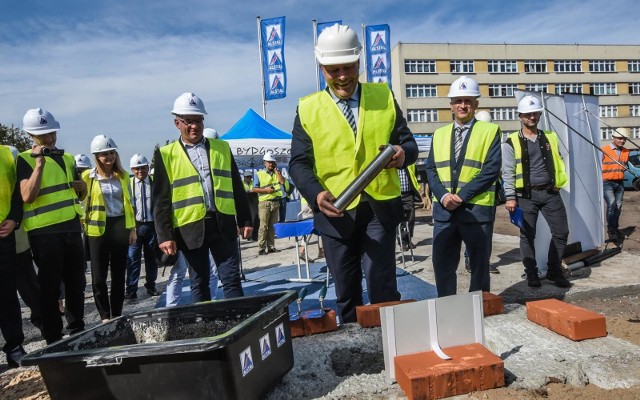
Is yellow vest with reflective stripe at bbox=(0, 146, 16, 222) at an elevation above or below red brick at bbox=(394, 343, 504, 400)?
above

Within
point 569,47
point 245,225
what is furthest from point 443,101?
point 245,225

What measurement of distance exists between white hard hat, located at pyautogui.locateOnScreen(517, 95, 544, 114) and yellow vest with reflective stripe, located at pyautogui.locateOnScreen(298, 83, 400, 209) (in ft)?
10.2

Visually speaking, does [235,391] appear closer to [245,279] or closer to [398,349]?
[398,349]

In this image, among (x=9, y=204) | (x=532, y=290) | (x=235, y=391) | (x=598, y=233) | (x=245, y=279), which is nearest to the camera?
(x=235, y=391)

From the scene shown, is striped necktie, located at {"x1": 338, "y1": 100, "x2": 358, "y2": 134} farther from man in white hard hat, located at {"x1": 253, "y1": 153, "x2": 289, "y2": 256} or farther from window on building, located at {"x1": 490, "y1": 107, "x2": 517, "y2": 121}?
window on building, located at {"x1": 490, "y1": 107, "x2": 517, "y2": 121}

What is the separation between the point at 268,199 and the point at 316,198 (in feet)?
25.6

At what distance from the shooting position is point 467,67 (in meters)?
62.0

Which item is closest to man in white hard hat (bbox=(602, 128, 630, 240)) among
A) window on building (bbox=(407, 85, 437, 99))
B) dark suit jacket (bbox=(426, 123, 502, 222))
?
dark suit jacket (bbox=(426, 123, 502, 222))

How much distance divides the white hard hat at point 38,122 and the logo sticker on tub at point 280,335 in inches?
115

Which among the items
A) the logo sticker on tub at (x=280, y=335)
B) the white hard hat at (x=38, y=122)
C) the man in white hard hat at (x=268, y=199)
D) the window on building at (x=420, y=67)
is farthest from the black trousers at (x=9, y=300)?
the window on building at (x=420, y=67)

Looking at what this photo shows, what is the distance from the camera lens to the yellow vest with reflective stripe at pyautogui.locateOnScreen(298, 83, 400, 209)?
9.71ft

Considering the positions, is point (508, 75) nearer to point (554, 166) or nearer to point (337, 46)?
A: point (554, 166)

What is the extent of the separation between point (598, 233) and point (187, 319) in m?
6.34

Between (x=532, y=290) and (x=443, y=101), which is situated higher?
(x=443, y=101)
